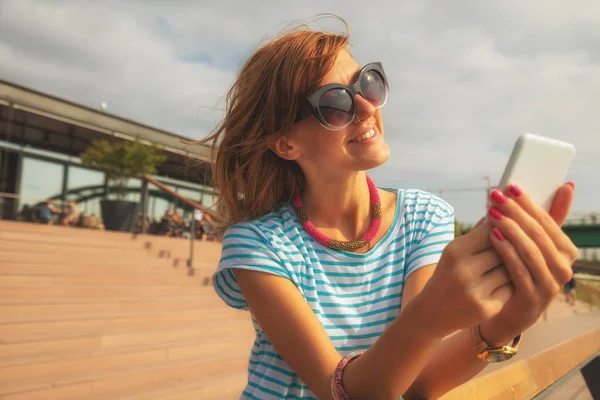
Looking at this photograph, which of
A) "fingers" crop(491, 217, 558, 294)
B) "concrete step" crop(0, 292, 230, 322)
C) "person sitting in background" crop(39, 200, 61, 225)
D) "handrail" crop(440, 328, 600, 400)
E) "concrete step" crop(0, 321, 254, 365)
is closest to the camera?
"fingers" crop(491, 217, 558, 294)

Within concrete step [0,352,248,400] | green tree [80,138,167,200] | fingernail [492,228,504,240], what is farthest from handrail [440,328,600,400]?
green tree [80,138,167,200]

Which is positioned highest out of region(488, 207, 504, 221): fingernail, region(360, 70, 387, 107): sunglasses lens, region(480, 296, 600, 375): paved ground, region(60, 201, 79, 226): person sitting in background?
region(360, 70, 387, 107): sunglasses lens

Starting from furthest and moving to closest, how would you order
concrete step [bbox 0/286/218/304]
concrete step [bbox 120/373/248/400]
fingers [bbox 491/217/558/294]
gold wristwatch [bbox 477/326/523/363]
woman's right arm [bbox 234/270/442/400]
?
concrete step [bbox 0/286/218/304] → concrete step [bbox 120/373/248/400] → gold wristwatch [bbox 477/326/523/363] → woman's right arm [bbox 234/270/442/400] → fingers [bbox 491/217/558/294]

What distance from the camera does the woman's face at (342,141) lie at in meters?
1.47

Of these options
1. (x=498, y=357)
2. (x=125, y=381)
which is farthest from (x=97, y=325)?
(x=498, y=357)

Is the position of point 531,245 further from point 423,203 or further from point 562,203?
point 423,203

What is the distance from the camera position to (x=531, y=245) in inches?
29.9

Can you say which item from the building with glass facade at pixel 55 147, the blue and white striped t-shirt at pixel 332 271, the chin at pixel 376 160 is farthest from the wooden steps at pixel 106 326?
the building with glass facade at pixel 55 147

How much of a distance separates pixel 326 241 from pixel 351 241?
0.08 meters

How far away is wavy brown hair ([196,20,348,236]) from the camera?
59.4 inches

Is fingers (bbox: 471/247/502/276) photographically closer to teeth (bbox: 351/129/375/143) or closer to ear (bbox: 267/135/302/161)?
teeth (bbox: 351/129/375/143)

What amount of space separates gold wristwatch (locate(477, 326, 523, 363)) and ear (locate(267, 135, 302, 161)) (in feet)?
2.55

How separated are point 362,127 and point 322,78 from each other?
196mm

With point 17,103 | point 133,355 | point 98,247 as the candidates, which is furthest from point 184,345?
point 17,103
